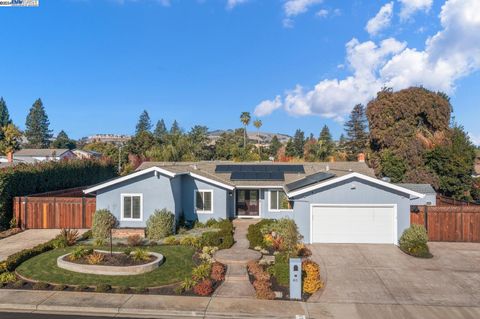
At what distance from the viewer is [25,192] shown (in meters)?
24.2

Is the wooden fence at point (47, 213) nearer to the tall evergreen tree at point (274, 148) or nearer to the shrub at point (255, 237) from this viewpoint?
the shrub at point (255, 237)

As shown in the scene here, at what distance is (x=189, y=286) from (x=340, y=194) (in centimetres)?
995

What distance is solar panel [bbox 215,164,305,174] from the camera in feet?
90.3

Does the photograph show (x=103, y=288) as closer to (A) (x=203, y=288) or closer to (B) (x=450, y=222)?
(A) (x=203, y=288)

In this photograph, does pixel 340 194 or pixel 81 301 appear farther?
pixel 340 194

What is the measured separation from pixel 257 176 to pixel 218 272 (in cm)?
1254

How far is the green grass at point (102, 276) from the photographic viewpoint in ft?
42.1

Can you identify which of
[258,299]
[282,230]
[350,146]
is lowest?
[258,299]

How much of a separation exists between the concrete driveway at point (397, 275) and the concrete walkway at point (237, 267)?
234cm

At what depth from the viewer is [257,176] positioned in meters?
25.6

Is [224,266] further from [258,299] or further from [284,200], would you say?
[284,200]

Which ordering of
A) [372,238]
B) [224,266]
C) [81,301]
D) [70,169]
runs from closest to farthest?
[81,301]
[224,266]
[372,238]
[70,169]

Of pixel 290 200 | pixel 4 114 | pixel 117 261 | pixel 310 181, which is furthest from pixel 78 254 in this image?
pixel 4 114

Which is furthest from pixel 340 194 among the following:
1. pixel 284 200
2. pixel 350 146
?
pixel 350 146
